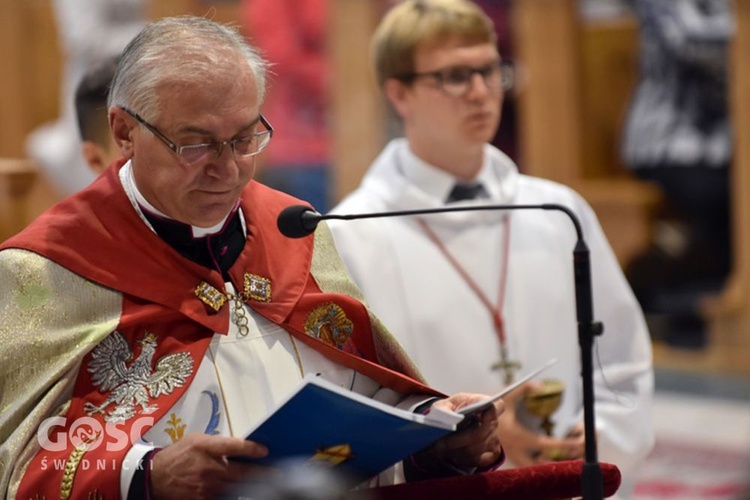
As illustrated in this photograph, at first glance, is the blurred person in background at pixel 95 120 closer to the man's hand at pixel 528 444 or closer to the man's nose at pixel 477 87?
the man's nose at pixel 477 87

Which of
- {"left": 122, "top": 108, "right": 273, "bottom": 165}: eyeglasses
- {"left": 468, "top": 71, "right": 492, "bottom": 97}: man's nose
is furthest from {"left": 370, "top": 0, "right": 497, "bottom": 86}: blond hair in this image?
{"left": 122, "top": 108, "right": 273, "bottom": 165}: eyeglasses

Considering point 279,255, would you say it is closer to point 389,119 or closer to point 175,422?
point 175,422

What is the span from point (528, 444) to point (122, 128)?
4.72ft

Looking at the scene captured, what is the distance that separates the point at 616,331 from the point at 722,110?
3.66 m

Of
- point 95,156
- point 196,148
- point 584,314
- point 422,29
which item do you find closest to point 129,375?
point 196,148

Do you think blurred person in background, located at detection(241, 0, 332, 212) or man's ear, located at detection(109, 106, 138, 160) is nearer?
man's ear, located at detection(109, 106, 138, 160)

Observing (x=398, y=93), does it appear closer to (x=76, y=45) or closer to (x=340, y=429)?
(x=340, y=429)

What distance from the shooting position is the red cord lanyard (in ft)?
12.9

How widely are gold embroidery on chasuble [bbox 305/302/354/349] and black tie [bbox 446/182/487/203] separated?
118cm

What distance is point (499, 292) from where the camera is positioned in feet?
13.3

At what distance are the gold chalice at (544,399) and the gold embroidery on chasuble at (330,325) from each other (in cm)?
82

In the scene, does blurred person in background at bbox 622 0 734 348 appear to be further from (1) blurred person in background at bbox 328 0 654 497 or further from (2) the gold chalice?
(2) the gold chalice

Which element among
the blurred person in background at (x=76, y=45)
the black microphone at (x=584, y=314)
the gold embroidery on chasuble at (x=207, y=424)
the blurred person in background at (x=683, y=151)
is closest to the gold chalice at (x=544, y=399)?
the black microphone at (x=584, y=314)

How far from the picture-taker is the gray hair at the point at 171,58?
2609 mm
